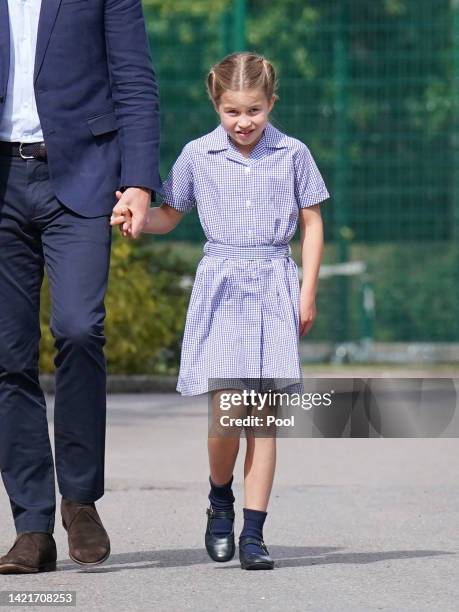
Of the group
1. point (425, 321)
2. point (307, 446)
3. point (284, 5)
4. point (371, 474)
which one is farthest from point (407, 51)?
point (371, 474)

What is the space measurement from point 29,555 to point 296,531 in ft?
4.35

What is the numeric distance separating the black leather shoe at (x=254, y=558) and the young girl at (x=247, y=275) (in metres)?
0.01

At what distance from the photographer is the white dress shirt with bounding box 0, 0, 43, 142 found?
5.35 meters

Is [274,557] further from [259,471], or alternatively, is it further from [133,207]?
[133,207]

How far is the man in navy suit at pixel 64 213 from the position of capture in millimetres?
5285

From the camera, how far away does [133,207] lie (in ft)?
17.4

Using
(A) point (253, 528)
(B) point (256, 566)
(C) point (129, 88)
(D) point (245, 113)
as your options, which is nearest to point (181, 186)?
(D) point (245, 113)

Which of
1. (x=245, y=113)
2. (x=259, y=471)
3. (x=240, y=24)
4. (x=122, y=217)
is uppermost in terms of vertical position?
(x=240, y=24)

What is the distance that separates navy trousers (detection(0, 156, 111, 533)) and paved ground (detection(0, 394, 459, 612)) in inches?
11.5

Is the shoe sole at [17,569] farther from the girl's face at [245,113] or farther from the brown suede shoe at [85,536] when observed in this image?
the girl's face at [245,113]

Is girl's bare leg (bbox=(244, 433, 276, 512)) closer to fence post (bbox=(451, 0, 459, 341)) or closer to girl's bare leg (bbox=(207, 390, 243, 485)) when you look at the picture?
girl's bare leg (bbox=(207, 390, 243, 485))

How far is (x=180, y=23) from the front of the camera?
1396 cm

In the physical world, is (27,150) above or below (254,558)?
above
